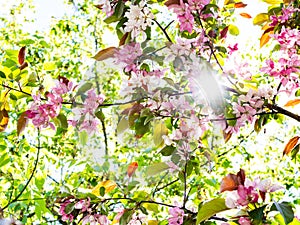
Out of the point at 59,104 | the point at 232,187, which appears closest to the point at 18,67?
the point at 59,104

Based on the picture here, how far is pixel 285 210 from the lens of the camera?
726mm

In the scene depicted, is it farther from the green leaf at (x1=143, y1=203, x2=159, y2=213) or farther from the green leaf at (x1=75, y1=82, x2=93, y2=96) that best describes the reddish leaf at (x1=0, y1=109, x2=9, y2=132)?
the green leaf at (x1=143, y1=203, x2=159, y2=213)

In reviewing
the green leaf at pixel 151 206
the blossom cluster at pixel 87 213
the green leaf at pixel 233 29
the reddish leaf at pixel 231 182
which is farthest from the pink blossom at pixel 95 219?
the green leaf at pixel 233 29

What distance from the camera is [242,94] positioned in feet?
3.16

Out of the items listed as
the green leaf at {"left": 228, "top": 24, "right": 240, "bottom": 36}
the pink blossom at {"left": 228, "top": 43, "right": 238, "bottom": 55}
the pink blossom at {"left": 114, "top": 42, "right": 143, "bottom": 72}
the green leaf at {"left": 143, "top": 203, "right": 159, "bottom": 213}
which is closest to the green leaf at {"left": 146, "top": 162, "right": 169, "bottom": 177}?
the green leaf at {"left": 143, "top": 203, "right": 159, "bottom": 213}

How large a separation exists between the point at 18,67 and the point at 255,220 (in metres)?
0.64

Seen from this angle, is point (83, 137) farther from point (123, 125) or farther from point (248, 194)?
point (248, 194)

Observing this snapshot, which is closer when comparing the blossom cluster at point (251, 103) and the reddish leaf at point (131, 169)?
the blossom cluster at point (251, 103)

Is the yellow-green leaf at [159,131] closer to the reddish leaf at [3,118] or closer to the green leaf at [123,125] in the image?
the green leaf at [123,125]

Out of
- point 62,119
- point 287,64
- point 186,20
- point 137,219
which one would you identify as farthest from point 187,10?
point 137,219

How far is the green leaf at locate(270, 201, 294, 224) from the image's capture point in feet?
2.34

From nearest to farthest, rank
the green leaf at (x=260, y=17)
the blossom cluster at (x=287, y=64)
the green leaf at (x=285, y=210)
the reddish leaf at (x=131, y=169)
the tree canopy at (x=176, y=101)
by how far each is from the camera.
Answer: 1. the green leaf at (x=285, y=210)
2. the tree canopy at (x=176, y=101)
3. the blossom cluster at (x=287, y=64)
4. the reddish leaf at (x=131, y=169)
5. the green leaf at (x=260, y=17)

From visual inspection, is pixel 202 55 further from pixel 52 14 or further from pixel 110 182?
pixel 52 14

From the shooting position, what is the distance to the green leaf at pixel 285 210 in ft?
2.34
